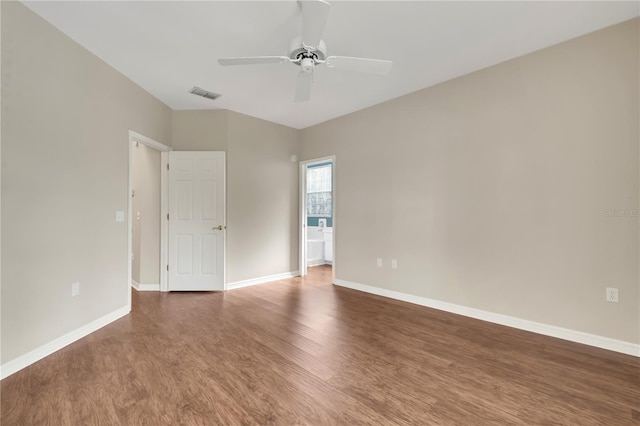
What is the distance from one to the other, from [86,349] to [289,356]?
5.76 ft

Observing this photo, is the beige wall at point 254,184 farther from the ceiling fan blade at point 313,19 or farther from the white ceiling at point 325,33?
the ceiling fan blade at point 313,19

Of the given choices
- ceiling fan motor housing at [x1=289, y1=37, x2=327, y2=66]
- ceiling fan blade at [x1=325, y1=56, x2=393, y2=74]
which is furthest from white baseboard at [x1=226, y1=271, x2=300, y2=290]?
ceiling fan blade at [x1=325, y1=56, x2=393, y2=74]

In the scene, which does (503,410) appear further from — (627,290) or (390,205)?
(390,205)

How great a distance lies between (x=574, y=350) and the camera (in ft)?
7.83

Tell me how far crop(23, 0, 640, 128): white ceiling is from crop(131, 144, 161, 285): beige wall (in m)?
1.28

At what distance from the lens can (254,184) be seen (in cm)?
461

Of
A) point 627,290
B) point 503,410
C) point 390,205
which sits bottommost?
point 503,410

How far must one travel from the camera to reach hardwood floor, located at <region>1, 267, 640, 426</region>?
1626 mm

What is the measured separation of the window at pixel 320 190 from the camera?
710 centimetres

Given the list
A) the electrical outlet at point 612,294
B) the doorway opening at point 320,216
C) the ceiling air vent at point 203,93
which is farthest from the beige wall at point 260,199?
the electrical outlet at point 612,294

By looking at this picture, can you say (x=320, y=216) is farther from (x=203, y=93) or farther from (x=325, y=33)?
(x=325, y=33)

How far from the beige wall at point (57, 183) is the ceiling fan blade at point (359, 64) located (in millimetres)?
2312

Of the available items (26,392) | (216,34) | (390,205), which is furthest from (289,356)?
(216,34)

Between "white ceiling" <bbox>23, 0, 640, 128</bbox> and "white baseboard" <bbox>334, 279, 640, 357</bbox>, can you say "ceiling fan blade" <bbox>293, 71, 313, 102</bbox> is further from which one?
"white baseboard" <bbox>334, 279, 640, 357</bbox>
